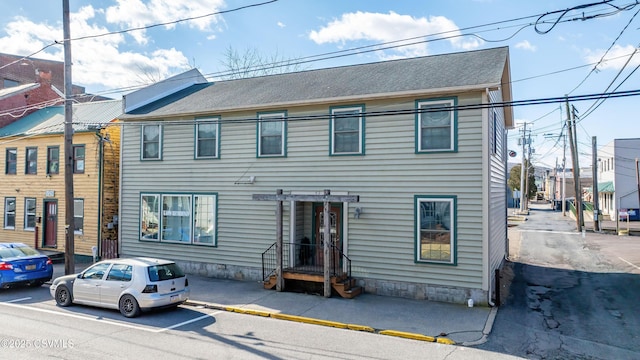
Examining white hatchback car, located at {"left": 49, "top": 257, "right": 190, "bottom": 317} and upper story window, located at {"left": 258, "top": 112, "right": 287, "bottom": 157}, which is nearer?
white hatchback car, located at {"left": 49, "top": 257, "right": 190, "bottom": 317}

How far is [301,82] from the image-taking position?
55.7ft

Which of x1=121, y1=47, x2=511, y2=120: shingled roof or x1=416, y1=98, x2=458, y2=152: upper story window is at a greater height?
x1=121, y1=47, x2=511, y2=120: shingled roof

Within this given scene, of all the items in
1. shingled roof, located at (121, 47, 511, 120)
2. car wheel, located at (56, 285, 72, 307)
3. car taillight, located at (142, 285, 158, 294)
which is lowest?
car wheel, located at (56, 285, 72, 307)

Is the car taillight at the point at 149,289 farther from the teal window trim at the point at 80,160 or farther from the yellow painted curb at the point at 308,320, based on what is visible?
the teal window trim at the point at 80,160

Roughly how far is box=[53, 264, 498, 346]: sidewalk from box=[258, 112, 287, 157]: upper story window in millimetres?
4709

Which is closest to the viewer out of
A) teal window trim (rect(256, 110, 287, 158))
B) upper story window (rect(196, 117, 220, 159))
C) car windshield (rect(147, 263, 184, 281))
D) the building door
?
car windshield (rect(147, 263, 184, 281))

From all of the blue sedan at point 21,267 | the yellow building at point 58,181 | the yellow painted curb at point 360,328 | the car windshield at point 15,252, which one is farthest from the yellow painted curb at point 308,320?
the yellow building at point 58,181

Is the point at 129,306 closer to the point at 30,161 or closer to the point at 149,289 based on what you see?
the point at 149,289

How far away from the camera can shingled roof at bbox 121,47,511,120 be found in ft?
42.2

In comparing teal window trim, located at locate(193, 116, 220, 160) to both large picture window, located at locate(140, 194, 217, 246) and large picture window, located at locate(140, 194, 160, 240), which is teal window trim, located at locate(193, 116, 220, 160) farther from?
large picture window, located at locate(140, 194, 160, 240)

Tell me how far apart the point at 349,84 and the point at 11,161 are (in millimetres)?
19165

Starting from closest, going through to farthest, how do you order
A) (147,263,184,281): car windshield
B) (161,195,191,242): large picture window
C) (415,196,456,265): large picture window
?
1. (147,263,184,281): car windshield
2. (415,196,456,265): large picture window
3. (161,195,191,242): large picture window

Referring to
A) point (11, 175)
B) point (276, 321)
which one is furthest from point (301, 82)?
point (11, 175)

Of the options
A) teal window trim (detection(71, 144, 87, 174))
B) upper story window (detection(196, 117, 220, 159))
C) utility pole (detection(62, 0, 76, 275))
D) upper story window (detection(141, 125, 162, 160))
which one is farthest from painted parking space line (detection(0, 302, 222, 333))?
teal window trim (detection(71, 144, 87, 174))
